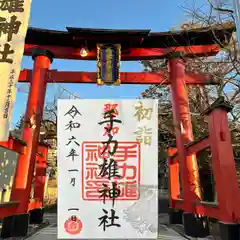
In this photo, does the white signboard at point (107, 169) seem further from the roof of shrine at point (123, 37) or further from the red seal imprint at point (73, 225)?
the roof of shrine at point (123, 37)

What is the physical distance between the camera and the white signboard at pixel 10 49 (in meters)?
4.91

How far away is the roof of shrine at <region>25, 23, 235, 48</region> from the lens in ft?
25.9

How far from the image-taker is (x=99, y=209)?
3.31 metres

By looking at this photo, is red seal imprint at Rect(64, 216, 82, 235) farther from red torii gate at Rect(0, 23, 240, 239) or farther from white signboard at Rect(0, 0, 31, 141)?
red torii gate at Rect(0, 23, 240, 239)

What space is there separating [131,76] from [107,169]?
5392 millimetres

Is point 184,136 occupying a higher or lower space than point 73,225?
higher

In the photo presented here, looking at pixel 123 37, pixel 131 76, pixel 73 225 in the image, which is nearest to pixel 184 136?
pixel 131 76

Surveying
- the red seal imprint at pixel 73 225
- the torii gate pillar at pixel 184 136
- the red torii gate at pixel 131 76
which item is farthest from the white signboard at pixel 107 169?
the torii gate pillar at pixel 184 136

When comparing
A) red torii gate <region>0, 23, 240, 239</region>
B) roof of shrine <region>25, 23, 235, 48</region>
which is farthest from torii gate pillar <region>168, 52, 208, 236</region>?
roof of shrine <region>25, 23, 235, 48</region>

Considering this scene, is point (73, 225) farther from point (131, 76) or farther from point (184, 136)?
point (131, 76)

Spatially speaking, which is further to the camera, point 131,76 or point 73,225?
point 131,76

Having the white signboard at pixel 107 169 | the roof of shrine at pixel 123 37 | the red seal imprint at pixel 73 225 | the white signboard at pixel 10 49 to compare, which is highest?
the roof of shrine at pixel 123 37

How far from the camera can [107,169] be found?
3.43 metres

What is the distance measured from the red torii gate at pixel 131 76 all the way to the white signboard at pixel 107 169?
339 centimetres
